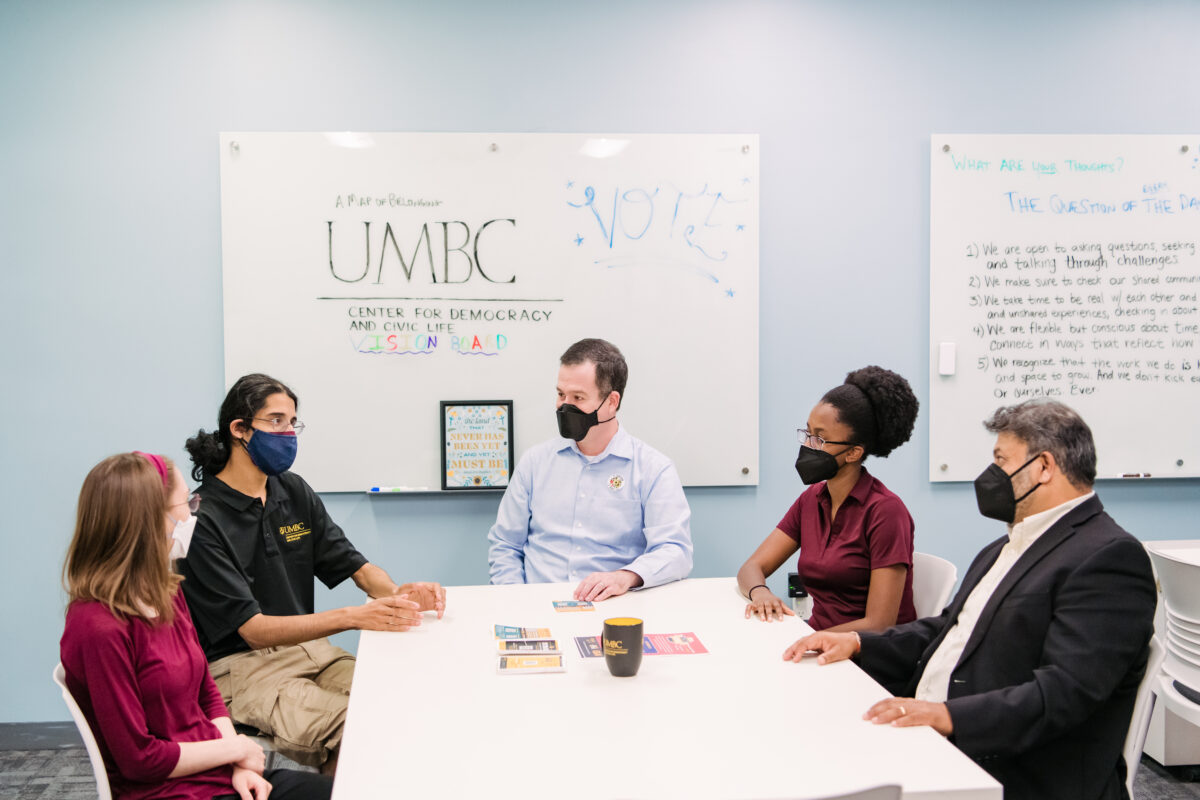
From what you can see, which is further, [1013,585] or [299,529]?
[299,529]

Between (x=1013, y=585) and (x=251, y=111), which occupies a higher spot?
(x=251, y=111)

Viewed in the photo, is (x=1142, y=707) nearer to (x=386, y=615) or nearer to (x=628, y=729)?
(x=628, y=729)

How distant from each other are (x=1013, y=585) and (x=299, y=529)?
182 cm

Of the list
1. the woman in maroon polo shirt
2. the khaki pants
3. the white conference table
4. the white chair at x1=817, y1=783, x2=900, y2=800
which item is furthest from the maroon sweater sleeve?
the woman in maroon polo shirt

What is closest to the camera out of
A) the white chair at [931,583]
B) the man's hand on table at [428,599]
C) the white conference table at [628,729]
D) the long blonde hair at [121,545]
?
the white conference table at [628,729]

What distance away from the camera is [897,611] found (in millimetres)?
2143

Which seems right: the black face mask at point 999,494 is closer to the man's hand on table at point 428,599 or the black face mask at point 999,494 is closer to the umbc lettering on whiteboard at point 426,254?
the man's hand on table at point 428,599

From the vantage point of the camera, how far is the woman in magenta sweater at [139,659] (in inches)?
59.2

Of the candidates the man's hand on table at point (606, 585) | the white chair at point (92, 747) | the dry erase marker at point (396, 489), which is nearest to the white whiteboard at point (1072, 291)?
the man's hand on table at point (606, 585)

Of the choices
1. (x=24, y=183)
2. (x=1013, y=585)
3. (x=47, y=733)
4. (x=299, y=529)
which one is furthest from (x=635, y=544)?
(x=24, y=183)

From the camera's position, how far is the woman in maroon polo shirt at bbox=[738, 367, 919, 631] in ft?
7.06

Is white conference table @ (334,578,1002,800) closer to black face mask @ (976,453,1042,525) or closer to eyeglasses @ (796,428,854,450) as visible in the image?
black face mask @ (976,453,1042,525)

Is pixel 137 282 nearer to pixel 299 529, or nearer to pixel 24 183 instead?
pixel 24 183

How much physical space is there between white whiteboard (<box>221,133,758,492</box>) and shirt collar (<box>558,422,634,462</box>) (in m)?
0.42
